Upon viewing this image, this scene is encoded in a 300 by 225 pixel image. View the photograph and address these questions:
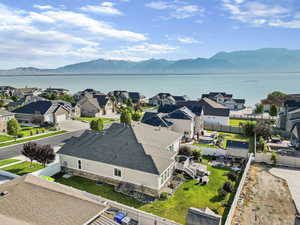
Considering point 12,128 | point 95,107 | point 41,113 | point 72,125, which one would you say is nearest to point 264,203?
point 12,128

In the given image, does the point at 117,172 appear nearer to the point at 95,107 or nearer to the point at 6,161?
the point at 6,161

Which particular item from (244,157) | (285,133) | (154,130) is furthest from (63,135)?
(285,133)

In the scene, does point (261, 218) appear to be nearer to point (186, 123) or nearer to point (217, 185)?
point (217, 185)

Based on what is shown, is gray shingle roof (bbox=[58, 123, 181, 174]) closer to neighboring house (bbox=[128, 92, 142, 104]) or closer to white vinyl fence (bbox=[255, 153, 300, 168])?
white vinyl fence (bbox=[255, 153, 300, 168])

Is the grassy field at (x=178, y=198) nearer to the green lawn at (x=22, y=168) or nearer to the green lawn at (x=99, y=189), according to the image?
the green lawn at (x=99, y=189)

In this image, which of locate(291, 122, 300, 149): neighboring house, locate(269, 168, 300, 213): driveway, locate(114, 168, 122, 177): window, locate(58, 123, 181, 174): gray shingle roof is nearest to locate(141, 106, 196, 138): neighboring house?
locate(58, 123, 181, 174): gray shingle roof

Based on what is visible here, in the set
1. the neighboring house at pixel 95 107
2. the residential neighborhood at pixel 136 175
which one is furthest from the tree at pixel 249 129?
the neighboring house at pixel 95 107
